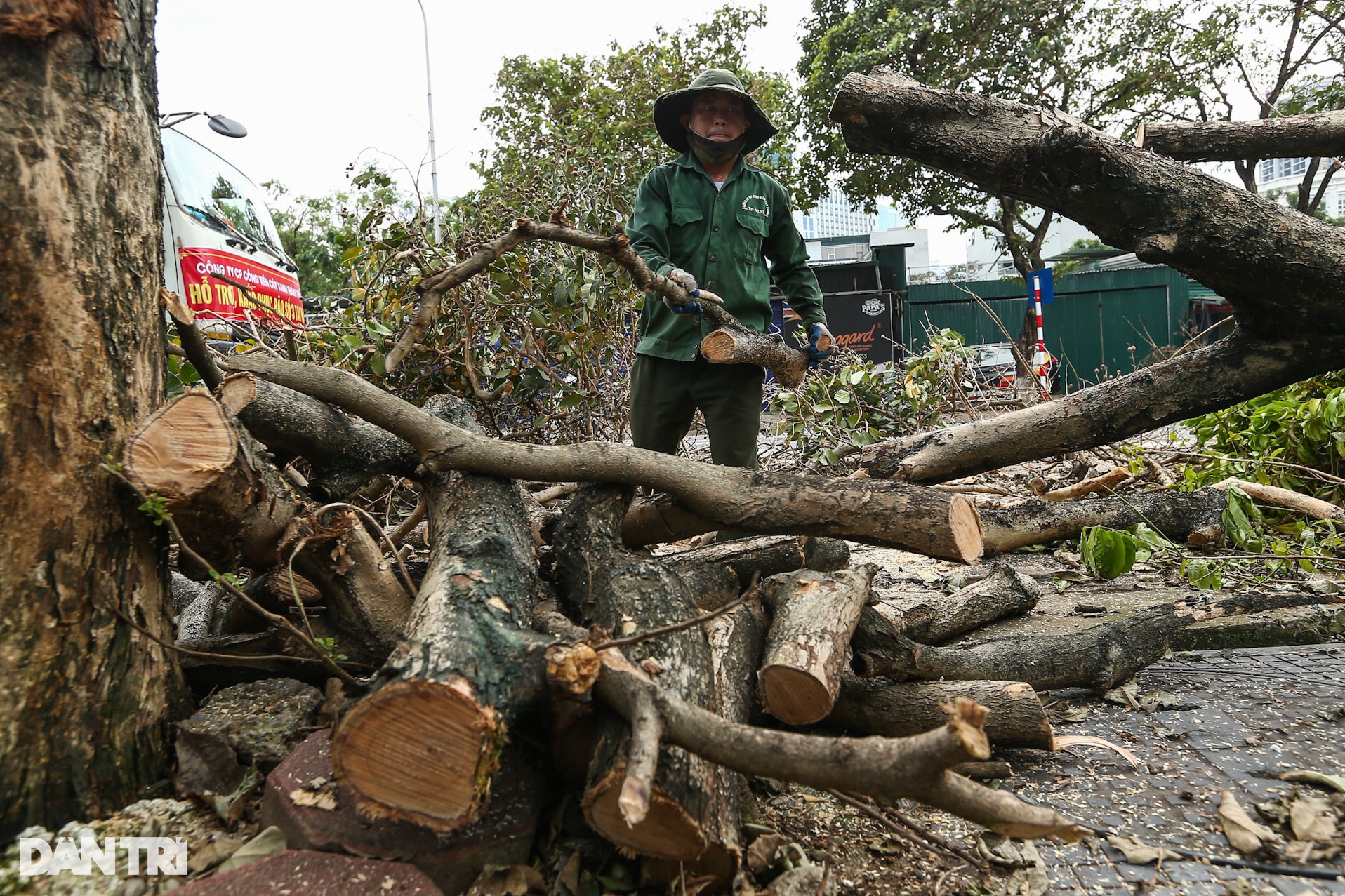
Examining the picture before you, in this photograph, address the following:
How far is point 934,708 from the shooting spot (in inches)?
90.3

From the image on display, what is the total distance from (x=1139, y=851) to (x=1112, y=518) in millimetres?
2675

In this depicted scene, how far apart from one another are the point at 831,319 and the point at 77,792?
15.0m

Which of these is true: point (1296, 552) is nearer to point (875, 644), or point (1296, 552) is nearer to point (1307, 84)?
point (875, 644)

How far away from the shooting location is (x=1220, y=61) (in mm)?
14328

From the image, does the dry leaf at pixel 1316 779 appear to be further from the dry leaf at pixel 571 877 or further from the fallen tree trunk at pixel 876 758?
the dry leaf at pixel 571 877

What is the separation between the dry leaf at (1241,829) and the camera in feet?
6.15

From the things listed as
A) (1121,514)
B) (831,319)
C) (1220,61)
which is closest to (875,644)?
(1121,514)

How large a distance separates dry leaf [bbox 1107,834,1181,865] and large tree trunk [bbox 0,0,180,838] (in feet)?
7.29

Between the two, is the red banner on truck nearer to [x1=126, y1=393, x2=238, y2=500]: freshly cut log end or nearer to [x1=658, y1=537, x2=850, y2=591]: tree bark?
[x1=126, y1=393, x2=238, y2=500]: freshly cut log end

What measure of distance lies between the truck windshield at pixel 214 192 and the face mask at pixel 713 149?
361cm

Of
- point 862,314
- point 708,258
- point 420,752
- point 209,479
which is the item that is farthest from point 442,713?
point 862,314

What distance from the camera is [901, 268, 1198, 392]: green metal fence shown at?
16.8 meters

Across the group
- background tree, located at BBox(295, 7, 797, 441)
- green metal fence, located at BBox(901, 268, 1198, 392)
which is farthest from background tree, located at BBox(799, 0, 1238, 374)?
background tree, located at BBox(295, 7, 797, 441)

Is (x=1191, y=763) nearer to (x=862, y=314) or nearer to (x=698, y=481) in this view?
(x=698, y=481)
